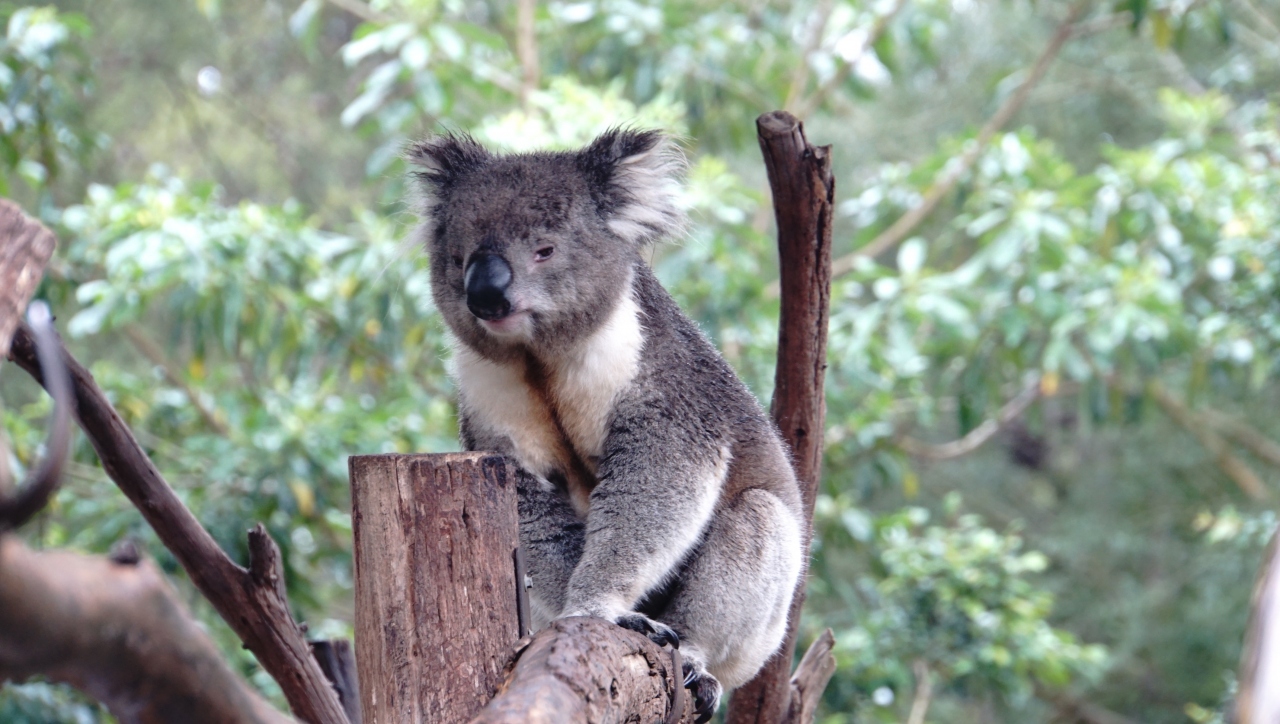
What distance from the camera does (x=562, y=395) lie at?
2191 mm

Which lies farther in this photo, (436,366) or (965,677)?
(436,366)

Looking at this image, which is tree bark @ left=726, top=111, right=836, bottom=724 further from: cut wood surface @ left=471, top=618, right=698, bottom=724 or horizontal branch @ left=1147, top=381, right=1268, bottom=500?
horizontal branch @ left=1147, top=381, right=1268, bottom=500

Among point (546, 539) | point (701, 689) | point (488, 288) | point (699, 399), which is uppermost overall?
point (488, 288)

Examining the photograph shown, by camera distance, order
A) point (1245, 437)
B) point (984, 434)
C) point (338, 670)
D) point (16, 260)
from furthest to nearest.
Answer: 1. point (1245, 437)
2. point (984, 434)
3. point (338, 670)
4. point (16, 260)

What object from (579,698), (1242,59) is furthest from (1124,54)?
(579,698)

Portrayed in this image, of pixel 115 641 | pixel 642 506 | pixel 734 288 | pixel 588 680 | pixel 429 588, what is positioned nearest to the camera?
pixel 115 641

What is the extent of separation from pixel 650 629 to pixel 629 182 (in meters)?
0.94

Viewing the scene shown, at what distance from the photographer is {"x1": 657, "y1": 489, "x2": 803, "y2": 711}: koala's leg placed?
84.6 inches

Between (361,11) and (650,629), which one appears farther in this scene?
(361,11)

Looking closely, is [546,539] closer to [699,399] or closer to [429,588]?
[699,399]

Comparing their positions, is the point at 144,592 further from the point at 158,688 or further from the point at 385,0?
the point at 385,0

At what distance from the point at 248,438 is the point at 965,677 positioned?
317 cm

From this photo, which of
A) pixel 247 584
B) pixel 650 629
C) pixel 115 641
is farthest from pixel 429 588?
pixel 115 641

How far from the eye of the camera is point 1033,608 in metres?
4.60
